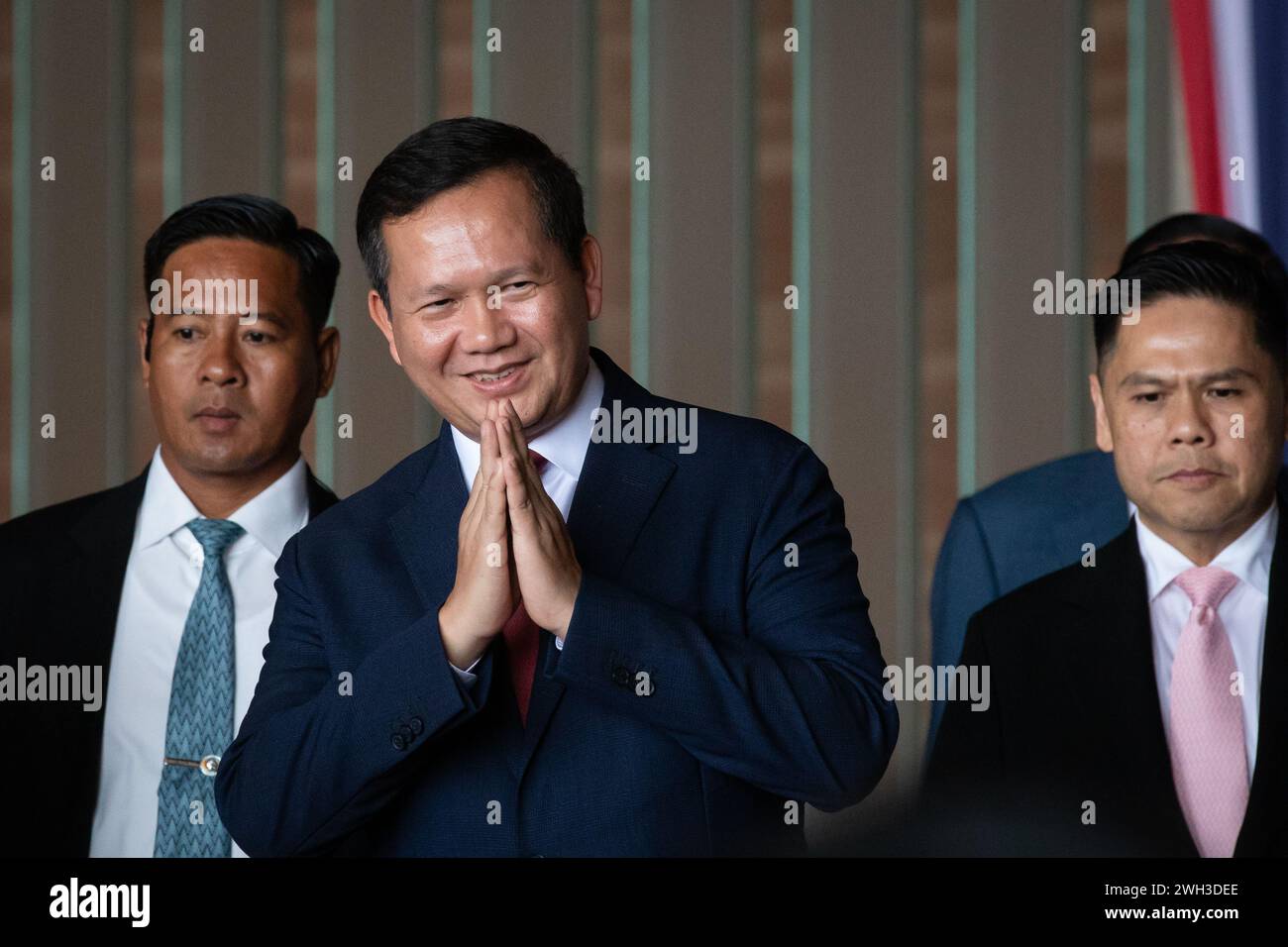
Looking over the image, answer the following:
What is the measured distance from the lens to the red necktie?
146 cm

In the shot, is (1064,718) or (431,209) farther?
(1064,718)

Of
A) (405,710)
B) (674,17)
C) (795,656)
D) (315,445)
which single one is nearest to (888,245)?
(674,17)

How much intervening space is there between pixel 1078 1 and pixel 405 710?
1558mm

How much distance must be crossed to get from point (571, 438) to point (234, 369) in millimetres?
593

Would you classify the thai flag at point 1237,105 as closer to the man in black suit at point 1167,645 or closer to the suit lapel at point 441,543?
the man in black suit at point 1167,645

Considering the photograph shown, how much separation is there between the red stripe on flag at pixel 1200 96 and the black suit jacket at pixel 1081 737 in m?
0.51

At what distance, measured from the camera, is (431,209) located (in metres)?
1.48

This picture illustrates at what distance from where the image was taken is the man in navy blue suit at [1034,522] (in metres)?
2.02

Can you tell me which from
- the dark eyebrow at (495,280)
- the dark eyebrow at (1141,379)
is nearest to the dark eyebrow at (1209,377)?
the dark eyebrow at (1141,379)

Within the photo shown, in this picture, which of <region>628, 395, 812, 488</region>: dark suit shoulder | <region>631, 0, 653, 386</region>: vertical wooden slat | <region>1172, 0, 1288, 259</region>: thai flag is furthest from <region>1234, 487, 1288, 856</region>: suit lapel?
<region>631, 0, 653, 386</region>: vertical wooden slat

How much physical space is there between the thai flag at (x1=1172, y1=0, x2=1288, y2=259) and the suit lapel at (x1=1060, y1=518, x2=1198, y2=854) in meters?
0.60

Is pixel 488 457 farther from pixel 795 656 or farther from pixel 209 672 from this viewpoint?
pixel 209 672
